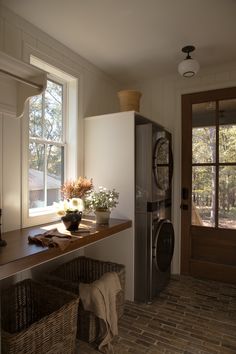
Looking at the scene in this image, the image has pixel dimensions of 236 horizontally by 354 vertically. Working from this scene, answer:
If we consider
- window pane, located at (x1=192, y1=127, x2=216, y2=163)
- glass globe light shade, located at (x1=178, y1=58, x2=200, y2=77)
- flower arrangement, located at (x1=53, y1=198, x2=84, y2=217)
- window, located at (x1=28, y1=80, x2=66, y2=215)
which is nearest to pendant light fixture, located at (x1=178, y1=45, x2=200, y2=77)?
glass globe light shade, located at (x1=178, y1=58, x2=200, y2=77)

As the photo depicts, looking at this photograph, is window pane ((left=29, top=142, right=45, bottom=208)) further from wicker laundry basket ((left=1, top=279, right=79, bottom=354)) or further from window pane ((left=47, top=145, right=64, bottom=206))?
wicker laundry basket ((left=1, top=279, right=79, bottom=354))

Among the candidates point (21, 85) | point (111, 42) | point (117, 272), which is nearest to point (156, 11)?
point (111, 42)

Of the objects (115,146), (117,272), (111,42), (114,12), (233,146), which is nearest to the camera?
(114,12)

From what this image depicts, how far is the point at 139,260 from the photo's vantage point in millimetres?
2518

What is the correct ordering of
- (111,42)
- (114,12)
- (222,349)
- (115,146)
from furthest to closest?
(115,146) → (111,42) → (114,12) → (222,349)

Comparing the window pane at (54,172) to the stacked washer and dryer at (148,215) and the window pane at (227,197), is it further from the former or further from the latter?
the window pane at (227,197)

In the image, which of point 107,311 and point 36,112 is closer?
point 107,311

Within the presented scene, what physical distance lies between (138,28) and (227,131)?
1475 mm

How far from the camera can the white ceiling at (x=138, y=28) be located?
191 cm

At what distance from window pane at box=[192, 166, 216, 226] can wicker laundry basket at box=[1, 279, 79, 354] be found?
1.82 meters

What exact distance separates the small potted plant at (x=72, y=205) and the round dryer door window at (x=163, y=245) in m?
0.84

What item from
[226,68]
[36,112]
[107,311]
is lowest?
[107,311]

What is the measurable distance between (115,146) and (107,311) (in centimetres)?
146

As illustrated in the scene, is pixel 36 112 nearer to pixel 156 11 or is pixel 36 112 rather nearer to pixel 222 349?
pixel 156 11
